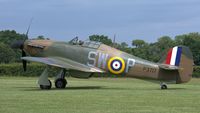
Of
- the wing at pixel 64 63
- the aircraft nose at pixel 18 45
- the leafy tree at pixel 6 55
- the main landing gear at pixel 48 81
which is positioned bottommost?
the leafy tree at pixel 6 55

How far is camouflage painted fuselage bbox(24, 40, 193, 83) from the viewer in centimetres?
2112

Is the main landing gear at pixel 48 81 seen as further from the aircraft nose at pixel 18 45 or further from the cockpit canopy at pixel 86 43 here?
the aircraft nose at pixel 18 45

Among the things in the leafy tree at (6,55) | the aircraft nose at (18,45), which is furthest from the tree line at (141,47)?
the aircraft nose at (18,45)

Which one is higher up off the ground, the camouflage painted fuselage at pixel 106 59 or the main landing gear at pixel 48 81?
the camouflage painted fuselage at pixel 106 59

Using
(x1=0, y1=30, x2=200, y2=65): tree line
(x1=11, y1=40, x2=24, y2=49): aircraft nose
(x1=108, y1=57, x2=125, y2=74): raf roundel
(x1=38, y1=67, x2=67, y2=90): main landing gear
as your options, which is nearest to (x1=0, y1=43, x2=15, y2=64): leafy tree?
(x1=0, y1=30, x2=200, y2=65): tree line

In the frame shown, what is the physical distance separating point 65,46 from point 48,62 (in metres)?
1.64

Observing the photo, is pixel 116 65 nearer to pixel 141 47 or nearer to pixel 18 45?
pixel 18 45

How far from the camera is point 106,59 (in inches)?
853

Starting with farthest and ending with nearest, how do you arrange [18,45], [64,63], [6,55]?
[6,55] → [18,45] → [64,63]

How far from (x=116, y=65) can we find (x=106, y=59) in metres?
0.58

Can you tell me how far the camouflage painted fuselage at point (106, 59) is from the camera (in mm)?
21125

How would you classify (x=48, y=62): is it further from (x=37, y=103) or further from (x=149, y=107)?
(x=149, y=107)

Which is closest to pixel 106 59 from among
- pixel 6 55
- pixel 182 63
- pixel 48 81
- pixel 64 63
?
pixel 64 63

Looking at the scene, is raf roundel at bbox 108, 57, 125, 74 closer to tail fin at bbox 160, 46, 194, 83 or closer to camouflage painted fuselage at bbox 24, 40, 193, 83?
camouflage painted fuselage at bbox 24, 40, 193, 83
